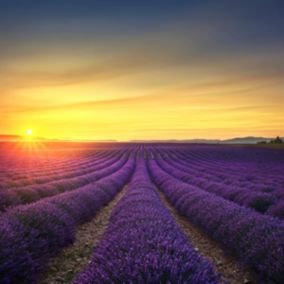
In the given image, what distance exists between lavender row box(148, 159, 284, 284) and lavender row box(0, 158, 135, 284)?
2.77 m

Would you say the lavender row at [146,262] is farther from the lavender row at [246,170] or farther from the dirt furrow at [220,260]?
the lavender row at [246,170]

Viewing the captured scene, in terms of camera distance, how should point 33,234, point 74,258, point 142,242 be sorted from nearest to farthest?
1. point 142,242
2. point 33,234
3. point 74,258

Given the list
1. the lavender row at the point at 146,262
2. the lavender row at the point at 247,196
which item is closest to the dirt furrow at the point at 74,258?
the lavender row at the point at 146,262

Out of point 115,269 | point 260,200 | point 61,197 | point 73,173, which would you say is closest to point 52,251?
point 61,197

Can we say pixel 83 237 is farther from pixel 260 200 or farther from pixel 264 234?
pixel 260 200

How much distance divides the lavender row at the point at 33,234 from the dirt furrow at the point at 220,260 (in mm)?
2335

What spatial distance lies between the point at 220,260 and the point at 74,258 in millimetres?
2417

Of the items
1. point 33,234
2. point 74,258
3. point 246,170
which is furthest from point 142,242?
point 246,170

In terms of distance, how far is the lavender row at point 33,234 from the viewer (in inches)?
146

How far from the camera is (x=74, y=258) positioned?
210 inches

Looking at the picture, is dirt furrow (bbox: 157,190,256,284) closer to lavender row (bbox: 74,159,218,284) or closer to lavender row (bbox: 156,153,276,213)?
lavender row (bbox: 74,159,218,284)

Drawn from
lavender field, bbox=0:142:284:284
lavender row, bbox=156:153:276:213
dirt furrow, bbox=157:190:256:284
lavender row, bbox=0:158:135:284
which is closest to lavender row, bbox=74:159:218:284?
lavender field, bbox=0:142:284:284

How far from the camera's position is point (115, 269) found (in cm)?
277

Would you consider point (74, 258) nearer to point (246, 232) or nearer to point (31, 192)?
point (246, 232)
